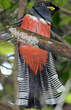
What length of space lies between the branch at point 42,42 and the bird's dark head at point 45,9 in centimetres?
52

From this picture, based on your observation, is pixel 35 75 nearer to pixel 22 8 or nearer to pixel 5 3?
pixel 22 8

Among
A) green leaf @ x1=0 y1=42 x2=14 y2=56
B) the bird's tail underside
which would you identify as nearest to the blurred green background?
green leaf @ x1=0 y1=42 x2=14 y2=56

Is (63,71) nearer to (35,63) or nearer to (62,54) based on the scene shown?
(35,63)

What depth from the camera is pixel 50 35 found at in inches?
106

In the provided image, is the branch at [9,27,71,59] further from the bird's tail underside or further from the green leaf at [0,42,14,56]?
the green leaf at [0,42,14,56]

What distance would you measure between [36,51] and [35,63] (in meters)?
0.09

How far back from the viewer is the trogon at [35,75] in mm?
2402

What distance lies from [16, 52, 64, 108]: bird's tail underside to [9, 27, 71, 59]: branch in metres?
0.26

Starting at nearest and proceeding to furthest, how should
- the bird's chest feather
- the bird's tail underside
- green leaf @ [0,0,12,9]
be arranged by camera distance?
1. the bird's tail underside
2. the bird's chest feather
3. green leaf @ [0,0,12,9]

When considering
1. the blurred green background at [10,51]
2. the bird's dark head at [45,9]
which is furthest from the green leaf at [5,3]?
the bird's dark head at [45,9]

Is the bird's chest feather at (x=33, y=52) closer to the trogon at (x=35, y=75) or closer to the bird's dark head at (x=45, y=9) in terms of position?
the trogon at (x=35, y=75)

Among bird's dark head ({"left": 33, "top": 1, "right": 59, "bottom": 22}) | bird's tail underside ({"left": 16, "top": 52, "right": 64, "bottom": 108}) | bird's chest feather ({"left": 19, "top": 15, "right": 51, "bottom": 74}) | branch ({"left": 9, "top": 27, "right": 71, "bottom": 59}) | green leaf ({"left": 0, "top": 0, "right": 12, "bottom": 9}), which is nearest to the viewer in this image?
branch ({"left": 9, "top": 27, "right": 71, "bottom": 59})

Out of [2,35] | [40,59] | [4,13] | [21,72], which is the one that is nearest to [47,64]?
[40,59]

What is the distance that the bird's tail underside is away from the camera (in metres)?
2.39
